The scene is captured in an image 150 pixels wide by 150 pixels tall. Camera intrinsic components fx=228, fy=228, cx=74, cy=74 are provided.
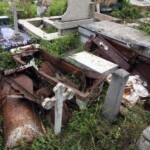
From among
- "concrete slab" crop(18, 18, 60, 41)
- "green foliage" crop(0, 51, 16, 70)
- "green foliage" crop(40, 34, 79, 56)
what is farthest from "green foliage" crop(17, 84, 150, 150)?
"concrete slab" crop(18, 18, 60, 41)

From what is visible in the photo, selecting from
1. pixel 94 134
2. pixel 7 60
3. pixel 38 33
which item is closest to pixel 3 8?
pixel 38 33

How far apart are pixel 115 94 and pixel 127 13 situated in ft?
22.4

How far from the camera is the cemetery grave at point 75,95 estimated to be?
3.53 m

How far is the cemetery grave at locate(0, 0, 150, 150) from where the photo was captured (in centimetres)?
353

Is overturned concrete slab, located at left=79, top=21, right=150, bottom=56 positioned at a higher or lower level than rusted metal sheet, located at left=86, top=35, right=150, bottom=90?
higher

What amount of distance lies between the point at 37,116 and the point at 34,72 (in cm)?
96

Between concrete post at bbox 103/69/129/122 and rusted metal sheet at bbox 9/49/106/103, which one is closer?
concrete post at bbox 103/69/129/122

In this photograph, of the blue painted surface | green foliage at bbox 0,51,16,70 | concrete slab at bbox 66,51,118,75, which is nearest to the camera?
concrete slab at bbox 66,51,118,75

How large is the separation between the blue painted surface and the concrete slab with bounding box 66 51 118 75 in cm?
161

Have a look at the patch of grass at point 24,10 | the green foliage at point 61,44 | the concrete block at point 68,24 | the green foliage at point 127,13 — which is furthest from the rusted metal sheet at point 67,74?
the green foliage at point 127,13

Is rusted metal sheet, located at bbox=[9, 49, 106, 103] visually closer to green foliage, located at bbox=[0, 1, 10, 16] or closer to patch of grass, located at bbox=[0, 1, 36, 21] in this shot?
patch of grass, located at bbox=[0, 1, 36, 21]

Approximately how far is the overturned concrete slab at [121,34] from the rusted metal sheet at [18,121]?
3316 millimetres

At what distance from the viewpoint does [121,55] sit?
5.47 metres

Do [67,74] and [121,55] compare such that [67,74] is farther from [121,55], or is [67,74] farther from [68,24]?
[68,24]
